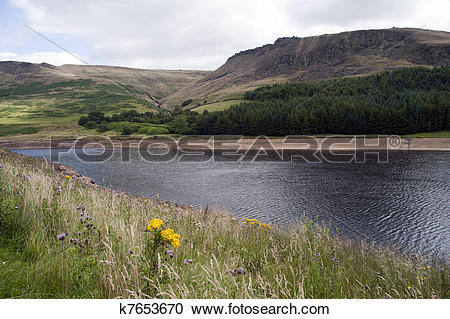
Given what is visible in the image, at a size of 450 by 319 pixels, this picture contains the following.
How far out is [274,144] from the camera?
65750 mm

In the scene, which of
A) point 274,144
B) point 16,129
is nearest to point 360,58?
point 274,144

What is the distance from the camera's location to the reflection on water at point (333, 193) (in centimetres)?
1586

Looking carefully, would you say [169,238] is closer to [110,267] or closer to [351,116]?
[110,267]

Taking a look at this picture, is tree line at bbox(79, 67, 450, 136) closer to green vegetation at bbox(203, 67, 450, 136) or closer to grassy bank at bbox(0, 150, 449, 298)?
green vegetation at bbox(203, 67, 450, 136)

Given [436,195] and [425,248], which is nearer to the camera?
[425,248]

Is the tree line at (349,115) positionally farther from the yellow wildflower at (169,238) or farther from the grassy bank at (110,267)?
the yellow wildflower at (169,238)

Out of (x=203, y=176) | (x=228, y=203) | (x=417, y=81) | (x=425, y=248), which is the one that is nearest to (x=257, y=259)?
(x=425, y=248)

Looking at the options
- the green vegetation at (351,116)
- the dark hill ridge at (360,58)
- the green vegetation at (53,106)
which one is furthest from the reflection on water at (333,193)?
the dark hill ridge at (360,58)

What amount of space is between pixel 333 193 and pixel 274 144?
42.5 meters

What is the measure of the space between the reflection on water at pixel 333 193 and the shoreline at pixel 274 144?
17.5m

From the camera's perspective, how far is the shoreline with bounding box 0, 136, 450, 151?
56.9 meters

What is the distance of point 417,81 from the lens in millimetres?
102438
